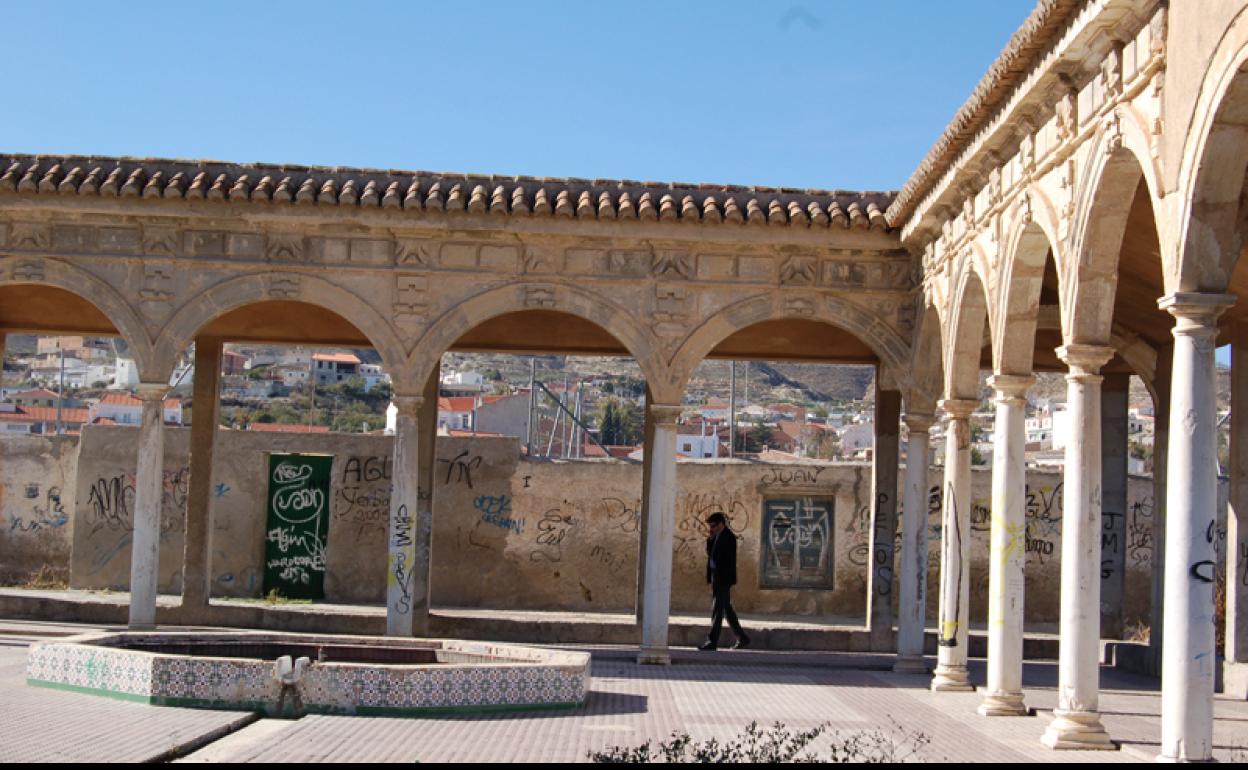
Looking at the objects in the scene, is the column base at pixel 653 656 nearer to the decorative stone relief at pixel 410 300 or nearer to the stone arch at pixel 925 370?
the stone arch at pixel 925 370

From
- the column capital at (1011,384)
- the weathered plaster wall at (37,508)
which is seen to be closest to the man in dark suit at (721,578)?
the column capital at (1011,384)

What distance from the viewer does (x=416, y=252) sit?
15.4 metres

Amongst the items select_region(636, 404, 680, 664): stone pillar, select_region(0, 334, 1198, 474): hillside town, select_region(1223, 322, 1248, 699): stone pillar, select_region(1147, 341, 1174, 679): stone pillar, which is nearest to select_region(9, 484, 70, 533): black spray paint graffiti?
select_region(636, 404, 680, 664): stone pillar

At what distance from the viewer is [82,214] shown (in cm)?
1527

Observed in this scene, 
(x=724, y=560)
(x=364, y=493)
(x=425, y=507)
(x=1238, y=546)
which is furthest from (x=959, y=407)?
(x=364, y=493)

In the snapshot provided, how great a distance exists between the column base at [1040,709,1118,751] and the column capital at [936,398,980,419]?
3951 millimetres

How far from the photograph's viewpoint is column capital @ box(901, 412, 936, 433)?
590 inches

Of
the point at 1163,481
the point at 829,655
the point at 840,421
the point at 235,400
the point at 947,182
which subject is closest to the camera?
the point at 947,182

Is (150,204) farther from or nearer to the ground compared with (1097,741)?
farther from the ground

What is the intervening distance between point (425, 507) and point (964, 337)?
6.41 metres

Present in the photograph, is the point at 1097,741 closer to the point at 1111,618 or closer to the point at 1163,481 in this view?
the point at 1163,481

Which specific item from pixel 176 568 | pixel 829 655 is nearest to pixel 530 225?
pixel 829 655

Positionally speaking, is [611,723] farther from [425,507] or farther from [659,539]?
[425,507]

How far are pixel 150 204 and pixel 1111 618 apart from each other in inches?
442
